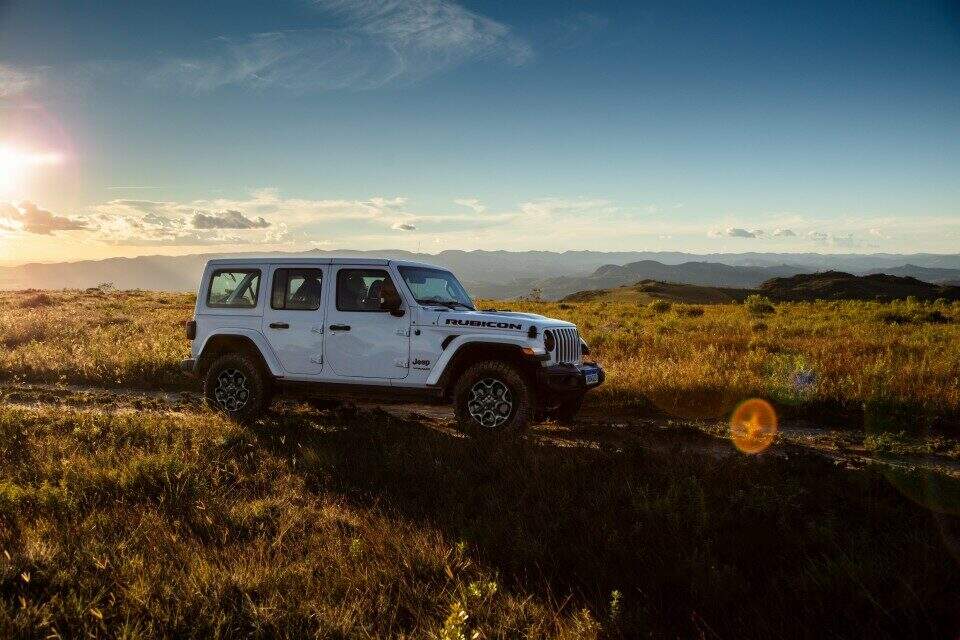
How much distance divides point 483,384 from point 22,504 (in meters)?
4.74

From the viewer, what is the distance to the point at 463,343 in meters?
7.84

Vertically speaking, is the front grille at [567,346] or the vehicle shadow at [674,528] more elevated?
the front grille at [567,346]

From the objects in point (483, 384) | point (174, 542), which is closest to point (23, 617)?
point (174, 542)

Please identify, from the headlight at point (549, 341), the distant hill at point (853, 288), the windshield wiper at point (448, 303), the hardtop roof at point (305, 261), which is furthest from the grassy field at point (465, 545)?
the distant hill at point (853, 288)

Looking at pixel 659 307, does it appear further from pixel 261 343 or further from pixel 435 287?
pixel 261 343

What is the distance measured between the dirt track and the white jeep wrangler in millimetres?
575

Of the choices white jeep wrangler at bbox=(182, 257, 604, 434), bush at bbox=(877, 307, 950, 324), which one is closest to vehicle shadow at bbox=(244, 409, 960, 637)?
white jeep wrangler at bbox=(182, 257, 604, 434)

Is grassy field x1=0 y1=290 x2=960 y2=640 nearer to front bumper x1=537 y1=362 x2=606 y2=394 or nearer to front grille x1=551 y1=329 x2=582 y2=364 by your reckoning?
front bumper x1=537 y1=362 x2=606 y2=394

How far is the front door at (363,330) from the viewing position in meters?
8.17

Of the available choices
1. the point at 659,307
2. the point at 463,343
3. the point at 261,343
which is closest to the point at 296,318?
the point at 261,343

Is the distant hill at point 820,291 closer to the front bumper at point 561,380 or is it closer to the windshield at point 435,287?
the windshield at point 435,287

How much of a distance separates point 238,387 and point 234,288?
4.78ft

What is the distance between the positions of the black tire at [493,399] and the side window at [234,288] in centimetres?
347

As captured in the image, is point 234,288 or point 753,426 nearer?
Answer: point 753,426
